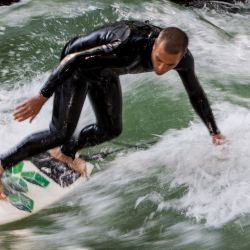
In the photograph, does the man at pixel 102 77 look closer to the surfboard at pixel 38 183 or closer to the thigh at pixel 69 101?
→ the thigh at pixel 69 101

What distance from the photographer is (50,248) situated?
329cm

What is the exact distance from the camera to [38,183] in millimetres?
4379

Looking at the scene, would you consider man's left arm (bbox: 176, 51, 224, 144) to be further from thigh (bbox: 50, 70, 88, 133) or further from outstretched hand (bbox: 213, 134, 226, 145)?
thigh (bbox: 50, 70, 88, 133)

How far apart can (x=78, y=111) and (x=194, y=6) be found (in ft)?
27.6

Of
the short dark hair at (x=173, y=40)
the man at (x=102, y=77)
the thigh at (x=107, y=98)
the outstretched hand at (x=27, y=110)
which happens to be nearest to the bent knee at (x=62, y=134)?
the man at (x=102, y=77)

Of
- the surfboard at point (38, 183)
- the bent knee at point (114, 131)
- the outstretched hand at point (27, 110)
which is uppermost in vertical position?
the outstretched hand at point (27, 110)

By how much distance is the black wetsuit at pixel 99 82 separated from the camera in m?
3.30

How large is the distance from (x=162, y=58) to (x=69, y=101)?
92 centimetres

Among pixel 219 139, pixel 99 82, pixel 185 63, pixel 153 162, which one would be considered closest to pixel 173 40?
pixel 185 63

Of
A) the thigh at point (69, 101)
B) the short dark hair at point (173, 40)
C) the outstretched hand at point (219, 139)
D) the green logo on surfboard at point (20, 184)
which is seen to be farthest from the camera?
the green logo on surfboard at point (20, 184)

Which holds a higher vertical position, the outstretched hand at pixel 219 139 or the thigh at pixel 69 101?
the thigh at pixel 69 101

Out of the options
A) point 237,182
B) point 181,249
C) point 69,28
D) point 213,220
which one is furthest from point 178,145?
point 69,28

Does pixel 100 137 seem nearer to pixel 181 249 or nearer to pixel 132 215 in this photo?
pixel 132 215

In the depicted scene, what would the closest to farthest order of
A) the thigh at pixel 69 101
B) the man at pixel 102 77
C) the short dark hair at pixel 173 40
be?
the short dark hair at pixel 173 40 → the man at pixel 102 77 → the thigh at pixel 69 101
